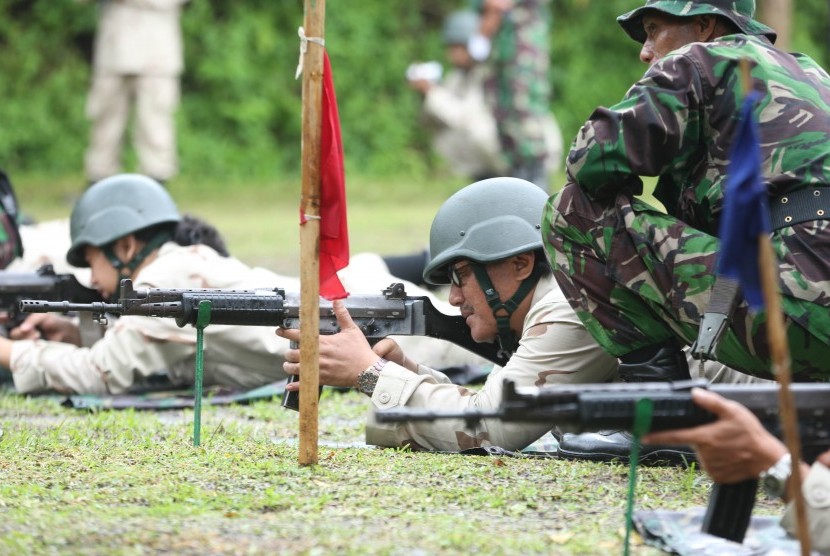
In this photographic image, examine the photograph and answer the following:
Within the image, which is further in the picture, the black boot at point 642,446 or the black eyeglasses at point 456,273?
the black eyeglasses at point 456,273

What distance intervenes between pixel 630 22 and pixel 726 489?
193cm

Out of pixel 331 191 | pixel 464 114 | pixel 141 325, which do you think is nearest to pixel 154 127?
pixel 464 114

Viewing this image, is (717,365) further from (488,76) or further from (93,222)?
(488,76)

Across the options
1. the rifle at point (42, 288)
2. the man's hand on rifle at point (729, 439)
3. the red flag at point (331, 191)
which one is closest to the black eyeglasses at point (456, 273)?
the red flag at point (331, 191)

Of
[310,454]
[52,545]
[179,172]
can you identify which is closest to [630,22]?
[310,454]

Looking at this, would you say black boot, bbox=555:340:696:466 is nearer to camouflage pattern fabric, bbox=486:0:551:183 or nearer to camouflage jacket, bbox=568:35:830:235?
camouflage jacket, bbox=568:35:830:235

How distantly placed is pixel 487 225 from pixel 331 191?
0.92 metres

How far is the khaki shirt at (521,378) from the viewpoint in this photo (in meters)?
4.84

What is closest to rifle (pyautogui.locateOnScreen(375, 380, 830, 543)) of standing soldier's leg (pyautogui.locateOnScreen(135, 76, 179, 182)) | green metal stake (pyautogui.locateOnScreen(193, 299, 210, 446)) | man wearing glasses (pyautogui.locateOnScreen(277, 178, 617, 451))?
man wearing glasses (pyautogui.locateOnScreen(277, 178, 617, 451))

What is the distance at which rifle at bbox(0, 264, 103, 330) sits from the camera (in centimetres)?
695

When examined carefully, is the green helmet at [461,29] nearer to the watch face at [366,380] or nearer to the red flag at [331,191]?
the watch face at [366,380]

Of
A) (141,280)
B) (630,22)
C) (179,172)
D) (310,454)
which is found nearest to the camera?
(310,454)

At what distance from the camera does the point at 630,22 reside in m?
4.85

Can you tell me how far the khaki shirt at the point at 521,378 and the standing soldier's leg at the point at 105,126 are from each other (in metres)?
10.2
